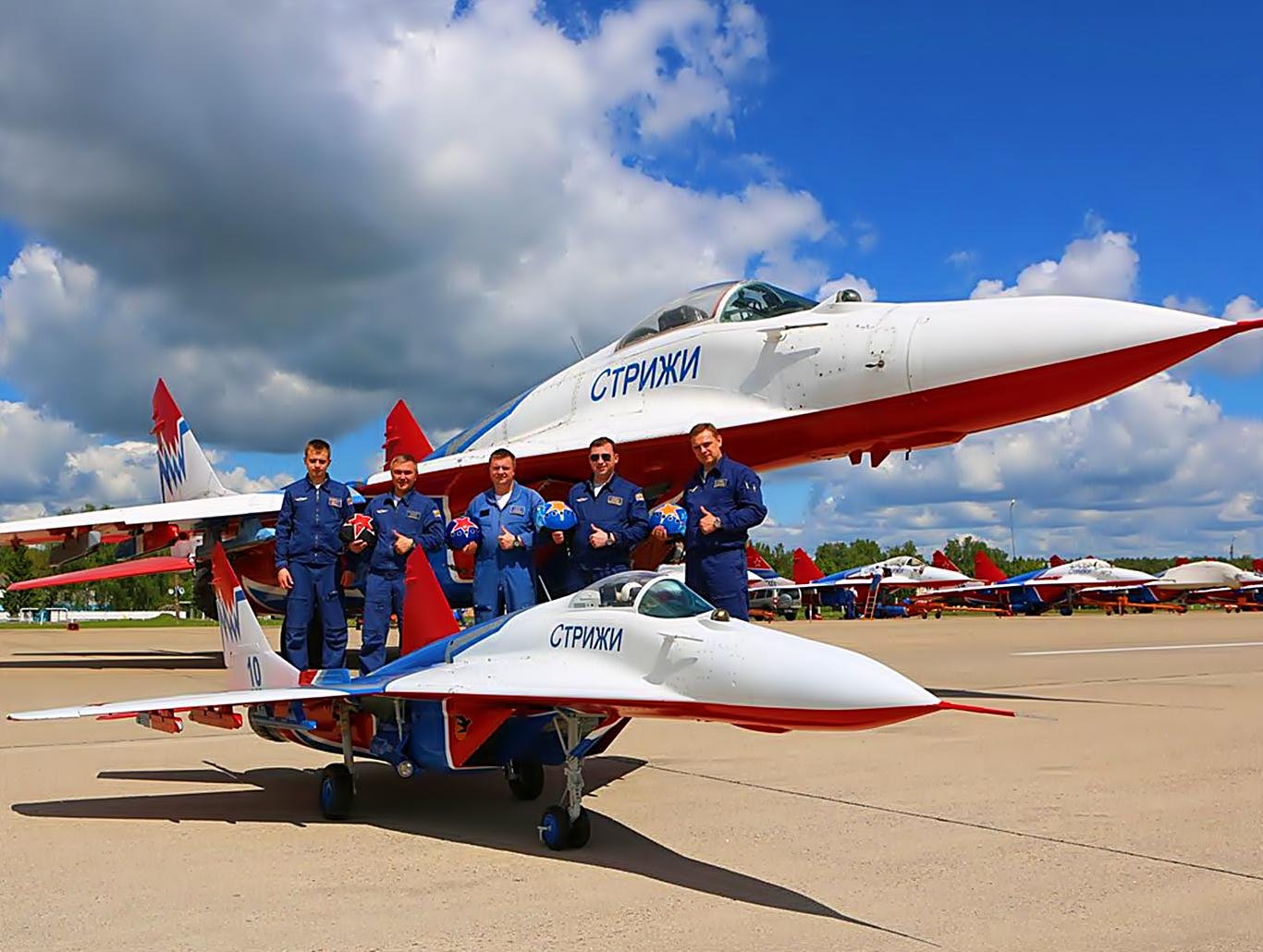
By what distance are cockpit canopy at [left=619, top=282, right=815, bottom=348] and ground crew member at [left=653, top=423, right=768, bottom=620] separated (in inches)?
158

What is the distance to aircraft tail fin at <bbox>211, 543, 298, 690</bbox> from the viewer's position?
6.66m

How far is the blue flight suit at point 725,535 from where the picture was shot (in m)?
7.30

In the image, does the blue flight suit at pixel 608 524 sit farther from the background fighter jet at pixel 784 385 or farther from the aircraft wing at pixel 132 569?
the aircraft wing at pixel 132 569

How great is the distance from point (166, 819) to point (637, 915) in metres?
3.18

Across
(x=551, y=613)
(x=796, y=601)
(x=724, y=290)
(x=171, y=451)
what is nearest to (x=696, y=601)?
(x=551, y=613)

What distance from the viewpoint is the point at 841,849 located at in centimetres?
477

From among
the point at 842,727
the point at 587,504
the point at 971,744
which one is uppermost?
the point at 587,504

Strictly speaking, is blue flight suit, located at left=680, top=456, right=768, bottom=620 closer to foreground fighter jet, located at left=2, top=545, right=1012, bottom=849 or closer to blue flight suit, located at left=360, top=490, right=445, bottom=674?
foreground fighter jet, located at left=2, top=545, right=1012, bottom=849

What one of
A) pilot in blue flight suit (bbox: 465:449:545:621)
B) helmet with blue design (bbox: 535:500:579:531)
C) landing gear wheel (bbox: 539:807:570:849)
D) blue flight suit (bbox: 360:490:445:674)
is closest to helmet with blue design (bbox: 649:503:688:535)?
helmet with blue design (bbox: 535:500:579:531)

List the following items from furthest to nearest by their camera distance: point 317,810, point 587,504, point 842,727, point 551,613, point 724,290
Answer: point 724,290 → point 587,504 → point 317,810 → point 551,613 → point 842,727

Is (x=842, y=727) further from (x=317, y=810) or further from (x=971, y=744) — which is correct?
(x=971, y=744)

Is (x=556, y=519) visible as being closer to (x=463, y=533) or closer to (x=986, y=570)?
(x=463, y=533)

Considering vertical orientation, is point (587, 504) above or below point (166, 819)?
above

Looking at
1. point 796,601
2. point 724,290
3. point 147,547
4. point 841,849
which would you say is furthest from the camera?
point 796,601
